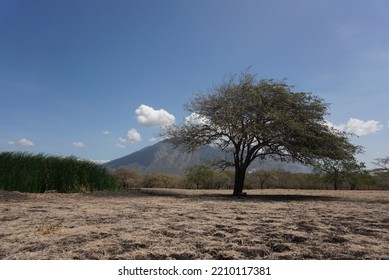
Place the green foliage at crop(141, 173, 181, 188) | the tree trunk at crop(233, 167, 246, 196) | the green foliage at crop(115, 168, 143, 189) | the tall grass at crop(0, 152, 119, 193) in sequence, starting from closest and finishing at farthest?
1. the tall grass at crop(0, 152, 119, 193)
2. the tree trunk at crop(233, 167, 246, 196)
3. the green foliage at crop(115, 168, 143, 189)
4. the green foliage at crop(141, 173, 181, 188)

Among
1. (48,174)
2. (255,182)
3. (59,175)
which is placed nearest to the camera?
(48,174)

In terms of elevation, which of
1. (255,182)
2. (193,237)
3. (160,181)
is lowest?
(193,237)

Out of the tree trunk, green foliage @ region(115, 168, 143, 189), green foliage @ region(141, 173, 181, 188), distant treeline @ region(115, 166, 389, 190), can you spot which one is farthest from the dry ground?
green foliage @ region(141, 173, 181, 188)

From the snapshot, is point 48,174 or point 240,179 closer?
point 48,174

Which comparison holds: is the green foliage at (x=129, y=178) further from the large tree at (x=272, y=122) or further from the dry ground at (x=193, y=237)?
the dry ground at (x=193, y=237)

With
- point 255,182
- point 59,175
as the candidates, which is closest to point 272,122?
point 59,175

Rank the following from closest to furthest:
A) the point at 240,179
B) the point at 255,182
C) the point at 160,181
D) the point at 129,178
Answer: the point at 240,179 < the point at 129,178 < the point at 160,181 < the point at 255,182

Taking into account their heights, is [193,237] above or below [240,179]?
below

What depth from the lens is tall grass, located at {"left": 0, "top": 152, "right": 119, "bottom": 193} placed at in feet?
47.2

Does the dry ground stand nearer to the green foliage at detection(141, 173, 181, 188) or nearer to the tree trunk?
the tree trunk

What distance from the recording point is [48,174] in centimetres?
1588

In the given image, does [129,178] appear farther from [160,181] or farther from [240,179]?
[240,179]

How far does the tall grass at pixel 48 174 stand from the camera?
47.2 ft

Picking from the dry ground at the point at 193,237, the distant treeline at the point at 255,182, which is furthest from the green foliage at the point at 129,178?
the dry ground at the point at 193,237
